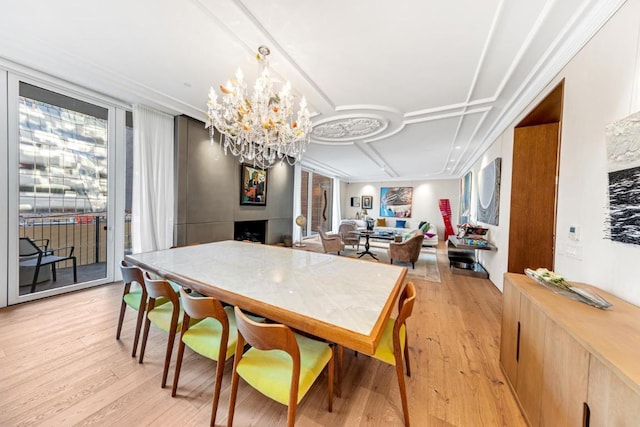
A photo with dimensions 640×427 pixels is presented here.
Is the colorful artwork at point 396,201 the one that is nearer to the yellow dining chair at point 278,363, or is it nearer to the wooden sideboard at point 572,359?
the wooden sideboard at point 572,359

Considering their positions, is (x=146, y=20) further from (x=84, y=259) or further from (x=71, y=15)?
(x=84, y=259)

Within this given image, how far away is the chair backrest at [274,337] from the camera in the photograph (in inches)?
36.6

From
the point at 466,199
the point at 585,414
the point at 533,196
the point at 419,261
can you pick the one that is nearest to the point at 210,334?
the point at 585,414

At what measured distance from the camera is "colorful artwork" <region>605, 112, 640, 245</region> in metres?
1.12

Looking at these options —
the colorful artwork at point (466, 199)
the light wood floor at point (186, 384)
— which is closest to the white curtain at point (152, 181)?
the light wood floor at point (186, 384)

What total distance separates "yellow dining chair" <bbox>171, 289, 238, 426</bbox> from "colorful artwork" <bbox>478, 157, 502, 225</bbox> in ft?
13.3

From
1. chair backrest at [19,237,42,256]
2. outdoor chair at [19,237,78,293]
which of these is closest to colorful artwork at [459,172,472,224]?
outdoor chair at [19,237,78,293]

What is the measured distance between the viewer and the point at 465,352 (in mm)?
1952

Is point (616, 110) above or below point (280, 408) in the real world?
above

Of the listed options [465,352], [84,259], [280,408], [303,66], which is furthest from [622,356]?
[84,259]

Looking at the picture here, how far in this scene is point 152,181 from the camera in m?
3.40

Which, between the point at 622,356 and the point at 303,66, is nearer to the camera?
the point at 622,356

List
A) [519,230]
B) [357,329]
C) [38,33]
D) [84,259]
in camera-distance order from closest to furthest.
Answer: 1. [357,329]
2. [38,33]
3. [519,230]
4. [84,259]

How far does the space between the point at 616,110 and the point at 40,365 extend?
4298 mm
